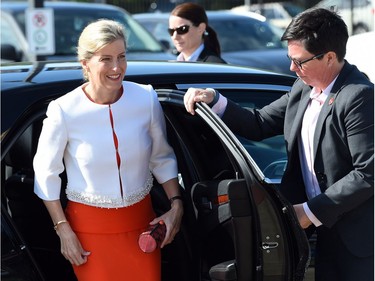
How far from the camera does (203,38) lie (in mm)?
6375

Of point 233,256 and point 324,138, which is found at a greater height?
point 324,138

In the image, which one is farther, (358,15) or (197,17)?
(358,15)

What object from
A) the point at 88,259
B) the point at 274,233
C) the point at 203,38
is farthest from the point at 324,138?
the point at 203,38

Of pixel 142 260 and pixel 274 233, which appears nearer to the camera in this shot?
pixel 274 233

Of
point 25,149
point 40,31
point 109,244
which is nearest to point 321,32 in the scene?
point 109,244

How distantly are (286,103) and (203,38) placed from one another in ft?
9.18

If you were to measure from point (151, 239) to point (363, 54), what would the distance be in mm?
3413

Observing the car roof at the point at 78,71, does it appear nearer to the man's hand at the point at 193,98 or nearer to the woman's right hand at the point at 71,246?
the man's hand at the point at 193,98

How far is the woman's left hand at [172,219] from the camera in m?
3.44

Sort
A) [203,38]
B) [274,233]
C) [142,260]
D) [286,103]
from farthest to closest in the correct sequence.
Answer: [203,38] < [286,103] < [142,260] < [274,233]

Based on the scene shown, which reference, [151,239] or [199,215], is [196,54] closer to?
[199,215]

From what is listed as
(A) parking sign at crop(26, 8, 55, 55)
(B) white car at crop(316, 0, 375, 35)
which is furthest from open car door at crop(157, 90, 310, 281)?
(B) white car at crop(316, 0, 375, 35)

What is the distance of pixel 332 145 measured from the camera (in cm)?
323

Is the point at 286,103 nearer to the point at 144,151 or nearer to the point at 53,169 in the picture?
the point at 144,151
